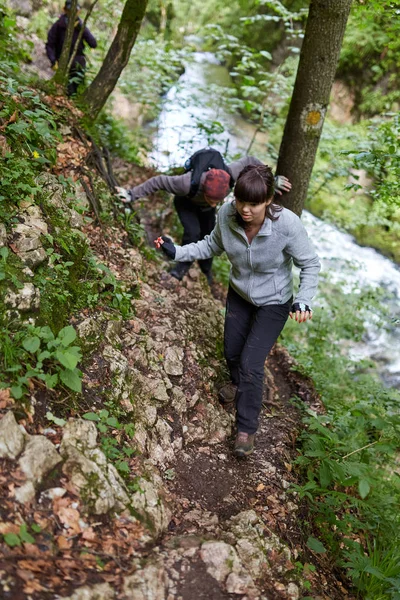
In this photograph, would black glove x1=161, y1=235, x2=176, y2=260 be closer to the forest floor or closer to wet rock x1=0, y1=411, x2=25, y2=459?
the forest floor

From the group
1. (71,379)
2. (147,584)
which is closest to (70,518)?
(147,584)

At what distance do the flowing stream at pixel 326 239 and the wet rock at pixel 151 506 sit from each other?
507 cm

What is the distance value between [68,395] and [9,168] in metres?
1.79

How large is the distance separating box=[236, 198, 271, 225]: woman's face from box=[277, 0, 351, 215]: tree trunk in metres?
1.44

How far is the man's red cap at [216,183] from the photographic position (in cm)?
420

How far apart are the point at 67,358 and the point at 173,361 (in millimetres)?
1439

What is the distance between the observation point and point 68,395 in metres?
2.68

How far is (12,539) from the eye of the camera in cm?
192

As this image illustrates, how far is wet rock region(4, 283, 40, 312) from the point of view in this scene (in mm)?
2686

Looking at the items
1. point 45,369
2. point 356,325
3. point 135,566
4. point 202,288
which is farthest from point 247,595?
point 356,325

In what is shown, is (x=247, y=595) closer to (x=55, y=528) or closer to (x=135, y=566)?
(x=135, y=566)

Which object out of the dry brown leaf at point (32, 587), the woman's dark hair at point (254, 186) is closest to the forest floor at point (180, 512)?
the dry brown leaf at point (32, 587)

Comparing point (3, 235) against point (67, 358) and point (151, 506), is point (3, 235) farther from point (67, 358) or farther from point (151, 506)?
point (151, 506)

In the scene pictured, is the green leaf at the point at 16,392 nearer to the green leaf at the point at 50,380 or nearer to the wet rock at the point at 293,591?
the green leaf at the point at 50,380
